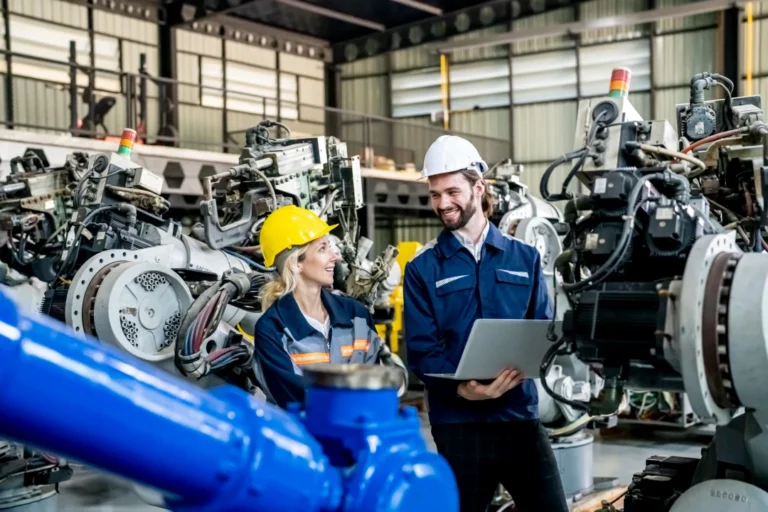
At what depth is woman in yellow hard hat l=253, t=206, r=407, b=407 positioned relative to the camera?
2387 mm

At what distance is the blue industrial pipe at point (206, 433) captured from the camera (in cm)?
90

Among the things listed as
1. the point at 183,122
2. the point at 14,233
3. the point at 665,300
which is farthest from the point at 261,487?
the point at 183,122

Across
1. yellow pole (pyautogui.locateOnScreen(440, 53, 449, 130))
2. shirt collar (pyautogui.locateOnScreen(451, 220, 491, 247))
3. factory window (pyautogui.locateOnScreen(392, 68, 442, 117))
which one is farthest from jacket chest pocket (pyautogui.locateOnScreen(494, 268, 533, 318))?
factory window (pyautogui.locateOnScreen(392, 68, 442, 117))

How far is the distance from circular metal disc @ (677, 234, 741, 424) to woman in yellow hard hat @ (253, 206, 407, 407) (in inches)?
41.0

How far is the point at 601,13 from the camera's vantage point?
15.1 m

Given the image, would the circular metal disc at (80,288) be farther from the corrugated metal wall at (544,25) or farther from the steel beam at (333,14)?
the corrugated metal wall at (544,25)

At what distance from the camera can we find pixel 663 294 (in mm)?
1803

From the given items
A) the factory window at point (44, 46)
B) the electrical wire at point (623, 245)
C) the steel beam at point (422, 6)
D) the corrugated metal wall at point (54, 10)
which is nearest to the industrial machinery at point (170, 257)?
the electrical wire at point (623, 245)

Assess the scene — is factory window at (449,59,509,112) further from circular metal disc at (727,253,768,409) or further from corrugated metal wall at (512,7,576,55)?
circular metal disc at (727,253,768,409)

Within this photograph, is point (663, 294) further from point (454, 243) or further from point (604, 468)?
point (604, 468)

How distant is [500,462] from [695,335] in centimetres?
114

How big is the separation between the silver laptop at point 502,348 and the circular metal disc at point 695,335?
1.74ft

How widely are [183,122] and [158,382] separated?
14.8 metres

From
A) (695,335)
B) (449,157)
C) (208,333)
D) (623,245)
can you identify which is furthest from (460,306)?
(208,333)
